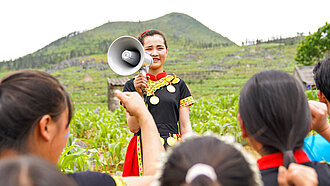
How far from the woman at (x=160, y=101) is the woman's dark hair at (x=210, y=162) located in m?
1.16

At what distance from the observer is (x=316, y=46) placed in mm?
26953

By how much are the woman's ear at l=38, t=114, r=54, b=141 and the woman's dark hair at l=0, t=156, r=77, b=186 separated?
1.40 feet

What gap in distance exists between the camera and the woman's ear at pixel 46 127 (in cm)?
99

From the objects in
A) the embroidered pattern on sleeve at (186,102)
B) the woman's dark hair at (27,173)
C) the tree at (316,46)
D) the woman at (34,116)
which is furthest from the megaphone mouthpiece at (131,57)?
the tree at (316,46)

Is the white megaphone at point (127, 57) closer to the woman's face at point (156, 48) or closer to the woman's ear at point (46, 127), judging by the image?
the woman's face at point (156, 48)

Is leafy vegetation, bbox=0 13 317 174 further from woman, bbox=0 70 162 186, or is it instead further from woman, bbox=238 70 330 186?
woman, bbox=238 70 330 186

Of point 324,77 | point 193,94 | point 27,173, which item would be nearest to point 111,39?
point 193,94

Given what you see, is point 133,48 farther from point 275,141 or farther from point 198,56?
point 198,56

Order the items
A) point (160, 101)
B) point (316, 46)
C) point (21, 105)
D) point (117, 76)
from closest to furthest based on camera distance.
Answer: point (21, 105) < point (160, 101) < point (316, 46) < point (117, 76)

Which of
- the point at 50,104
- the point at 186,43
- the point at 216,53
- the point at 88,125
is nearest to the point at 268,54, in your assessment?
the point at 216,53

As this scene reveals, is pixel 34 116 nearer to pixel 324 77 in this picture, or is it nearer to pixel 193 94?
pixel 324 77

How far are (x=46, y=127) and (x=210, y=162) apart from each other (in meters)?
0.66

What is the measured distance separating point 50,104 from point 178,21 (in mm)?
184037

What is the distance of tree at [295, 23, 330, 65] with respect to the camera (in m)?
25.9
